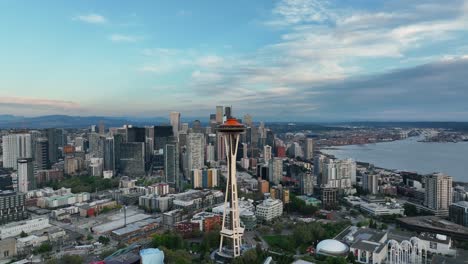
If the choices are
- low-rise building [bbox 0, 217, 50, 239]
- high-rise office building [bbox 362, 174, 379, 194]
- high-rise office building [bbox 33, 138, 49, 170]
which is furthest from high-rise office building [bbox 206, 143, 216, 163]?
low-rise building [bbox 0, 217, 50, 239]

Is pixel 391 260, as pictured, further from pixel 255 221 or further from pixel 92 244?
pixel 92 244

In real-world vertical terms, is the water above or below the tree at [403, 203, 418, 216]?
above

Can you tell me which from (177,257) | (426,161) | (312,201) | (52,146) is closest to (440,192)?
(312,201)

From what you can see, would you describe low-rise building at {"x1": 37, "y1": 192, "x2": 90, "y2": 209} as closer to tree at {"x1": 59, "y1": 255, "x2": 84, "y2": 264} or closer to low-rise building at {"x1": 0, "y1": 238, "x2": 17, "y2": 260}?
low-rise building at {"x1": 0, "y1": 238, "x2": 17, "y2": 260}

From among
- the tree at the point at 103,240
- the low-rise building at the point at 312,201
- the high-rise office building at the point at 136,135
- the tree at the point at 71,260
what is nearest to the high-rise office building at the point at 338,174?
the low-rise building at the point at 312,201

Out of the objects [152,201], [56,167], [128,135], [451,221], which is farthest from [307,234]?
[128,135]

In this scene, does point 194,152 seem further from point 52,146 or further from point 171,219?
point 52,146
